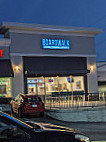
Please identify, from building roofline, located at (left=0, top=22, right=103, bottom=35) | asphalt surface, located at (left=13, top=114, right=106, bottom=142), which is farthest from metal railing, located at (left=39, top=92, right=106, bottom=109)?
building roofline, located at (left=0, top=22, right=103, bottom=35)

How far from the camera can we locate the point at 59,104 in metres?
16.7

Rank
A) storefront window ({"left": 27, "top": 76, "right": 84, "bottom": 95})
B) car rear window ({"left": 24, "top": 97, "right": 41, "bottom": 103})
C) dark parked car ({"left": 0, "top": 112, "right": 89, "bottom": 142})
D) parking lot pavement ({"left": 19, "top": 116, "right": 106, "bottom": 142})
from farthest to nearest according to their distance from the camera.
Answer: storefront window ({"left": 27, "top": 76, "right": 84, "bottom": 95})
car rear window ({"left": 24, "top": 97, "right": 41, "bottom": 103})
parking lot pavement ({"left": 19, "top": 116, "right": 106, "bottom": 142})
dark parked car ({"left": 0, "top": 112, "right": 89, "bottom": 142})

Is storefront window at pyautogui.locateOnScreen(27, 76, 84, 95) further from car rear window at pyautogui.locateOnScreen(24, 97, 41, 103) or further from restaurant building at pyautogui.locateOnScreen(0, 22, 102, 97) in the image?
car rear window at pyautogui.locateOnScreen(24, 97, 41, 103)

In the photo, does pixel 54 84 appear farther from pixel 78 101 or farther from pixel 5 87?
pixel 78 101

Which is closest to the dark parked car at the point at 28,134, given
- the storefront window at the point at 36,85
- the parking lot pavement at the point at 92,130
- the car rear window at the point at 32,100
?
the parking lot pavement at the point at 92,130

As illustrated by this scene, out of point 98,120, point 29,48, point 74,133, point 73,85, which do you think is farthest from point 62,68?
point 74,133

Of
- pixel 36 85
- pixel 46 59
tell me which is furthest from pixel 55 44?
pixel 36 85

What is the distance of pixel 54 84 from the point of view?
2502cm

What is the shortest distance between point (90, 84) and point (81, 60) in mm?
2926

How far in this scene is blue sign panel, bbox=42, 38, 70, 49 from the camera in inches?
944

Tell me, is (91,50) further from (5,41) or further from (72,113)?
(72,113)

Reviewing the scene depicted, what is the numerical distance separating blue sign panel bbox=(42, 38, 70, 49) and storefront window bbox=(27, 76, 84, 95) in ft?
11.3

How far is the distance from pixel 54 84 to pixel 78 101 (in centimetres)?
853

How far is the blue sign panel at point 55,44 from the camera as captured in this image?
23972mm
